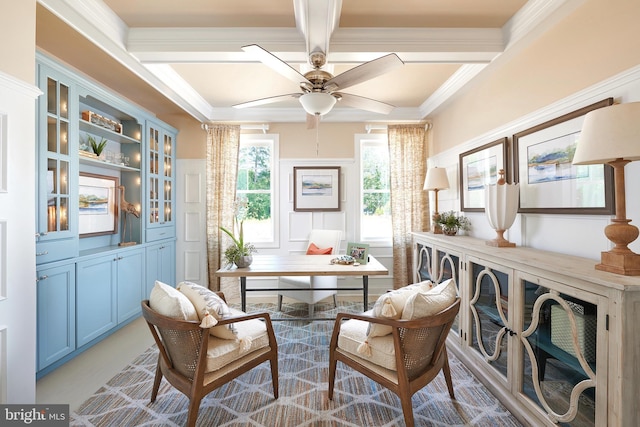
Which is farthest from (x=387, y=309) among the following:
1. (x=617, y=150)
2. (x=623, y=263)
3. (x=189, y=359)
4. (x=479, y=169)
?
(x=479, y=169)

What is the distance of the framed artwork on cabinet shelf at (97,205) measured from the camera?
3.00m

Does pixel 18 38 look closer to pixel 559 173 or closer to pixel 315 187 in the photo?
pixel 315 187

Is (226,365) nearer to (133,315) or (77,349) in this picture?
(77,349)

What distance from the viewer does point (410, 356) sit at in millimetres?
1787

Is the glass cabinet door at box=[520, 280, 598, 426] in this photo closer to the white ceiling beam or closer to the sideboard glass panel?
the sideboard glass panel

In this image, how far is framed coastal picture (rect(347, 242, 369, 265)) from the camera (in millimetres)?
3086

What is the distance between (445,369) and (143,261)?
3458 millimetres

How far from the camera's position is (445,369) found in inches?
83.2

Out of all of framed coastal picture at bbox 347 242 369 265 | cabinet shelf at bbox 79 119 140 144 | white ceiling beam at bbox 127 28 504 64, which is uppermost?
white ceiling beam at bbox 127 28 504 64

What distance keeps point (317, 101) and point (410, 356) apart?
183cm

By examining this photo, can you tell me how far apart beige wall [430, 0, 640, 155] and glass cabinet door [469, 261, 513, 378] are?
1.33m

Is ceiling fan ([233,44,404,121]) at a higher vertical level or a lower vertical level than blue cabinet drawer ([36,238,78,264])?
higher

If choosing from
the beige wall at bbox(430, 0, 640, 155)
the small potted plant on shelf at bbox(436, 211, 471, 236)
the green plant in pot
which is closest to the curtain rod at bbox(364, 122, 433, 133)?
the beige wall at bbox(430, 0, 640, 155)

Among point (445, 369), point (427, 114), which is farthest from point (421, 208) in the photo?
point (445, 369)
